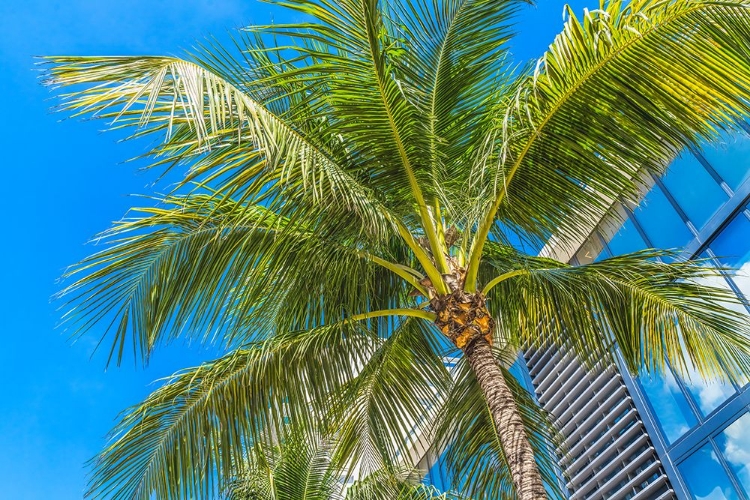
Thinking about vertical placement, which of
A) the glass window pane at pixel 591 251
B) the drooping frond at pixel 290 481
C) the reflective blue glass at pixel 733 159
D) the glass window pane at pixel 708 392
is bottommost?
the glass window pane at pixel 708 392

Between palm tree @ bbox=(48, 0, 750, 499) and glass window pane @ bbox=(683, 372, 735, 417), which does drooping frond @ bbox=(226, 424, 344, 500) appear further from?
glass window pane @ bbox=(683, 372, 735, 417)

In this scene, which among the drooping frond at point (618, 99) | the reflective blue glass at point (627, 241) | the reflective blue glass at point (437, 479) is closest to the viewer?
the drooping frond at point (618, 99)

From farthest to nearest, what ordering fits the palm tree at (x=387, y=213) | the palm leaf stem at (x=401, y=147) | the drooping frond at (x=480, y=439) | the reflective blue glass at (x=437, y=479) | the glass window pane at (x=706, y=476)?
the reflective blue glass at (x=437, y=479)
the glass window pane at (x=706, y=476)
the drooping frond at (x=480, y=439)
the palm leaf stem at (x=401, y=147)
the palm tree at (x=387, y=213)

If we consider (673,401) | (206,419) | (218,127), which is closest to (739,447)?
(673,401)

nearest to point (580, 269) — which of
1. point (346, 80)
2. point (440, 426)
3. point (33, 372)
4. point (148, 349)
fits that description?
point (440, 426)

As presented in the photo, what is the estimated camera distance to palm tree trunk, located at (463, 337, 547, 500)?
4.35 meters

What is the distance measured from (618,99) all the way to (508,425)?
2.24 m

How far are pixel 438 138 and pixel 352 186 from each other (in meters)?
0.89

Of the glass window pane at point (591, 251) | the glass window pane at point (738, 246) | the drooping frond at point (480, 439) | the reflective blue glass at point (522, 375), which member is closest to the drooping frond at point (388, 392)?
the drooping frond at point (480, 439)

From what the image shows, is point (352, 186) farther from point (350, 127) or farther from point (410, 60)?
point (410, 60)

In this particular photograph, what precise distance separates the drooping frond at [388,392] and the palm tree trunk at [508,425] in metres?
1.25

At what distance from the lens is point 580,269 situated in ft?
18.5

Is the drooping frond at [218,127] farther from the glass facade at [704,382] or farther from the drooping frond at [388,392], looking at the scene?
the glass facade at [704,382]

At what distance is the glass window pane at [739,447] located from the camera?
8.87 metres
